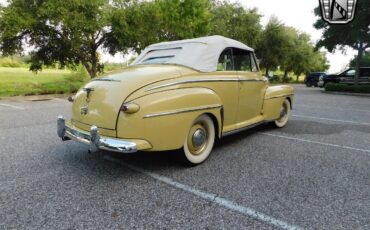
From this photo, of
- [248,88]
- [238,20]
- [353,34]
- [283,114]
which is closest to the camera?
[248,88]

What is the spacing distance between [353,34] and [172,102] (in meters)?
20.3

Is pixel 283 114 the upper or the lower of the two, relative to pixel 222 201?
upper

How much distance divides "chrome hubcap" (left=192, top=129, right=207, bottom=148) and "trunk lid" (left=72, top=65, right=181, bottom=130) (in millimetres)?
853

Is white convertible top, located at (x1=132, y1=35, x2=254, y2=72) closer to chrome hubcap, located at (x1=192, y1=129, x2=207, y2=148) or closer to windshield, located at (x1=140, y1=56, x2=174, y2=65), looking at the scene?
windshield, located at (x1=140, y1=56, x2=174, y2=65)

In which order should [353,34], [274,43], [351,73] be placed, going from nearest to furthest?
[353,34] < [351,73] < [274,43]

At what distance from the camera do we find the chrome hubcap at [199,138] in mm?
3855

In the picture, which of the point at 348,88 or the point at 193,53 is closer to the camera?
the point at 193,53

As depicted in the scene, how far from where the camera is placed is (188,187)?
3219mm

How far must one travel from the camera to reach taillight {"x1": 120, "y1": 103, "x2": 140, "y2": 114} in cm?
312

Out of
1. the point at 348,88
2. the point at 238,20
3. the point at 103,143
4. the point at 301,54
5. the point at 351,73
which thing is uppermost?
the point at 238,20

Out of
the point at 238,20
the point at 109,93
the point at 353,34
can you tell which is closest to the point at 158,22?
the point at 353,34

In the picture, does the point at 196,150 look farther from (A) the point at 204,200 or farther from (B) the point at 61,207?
(B) the point at 61,207

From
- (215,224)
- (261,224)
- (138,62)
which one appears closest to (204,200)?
(215,224)

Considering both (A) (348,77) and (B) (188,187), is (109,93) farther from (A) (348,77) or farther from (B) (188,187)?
(A) (348,77)
